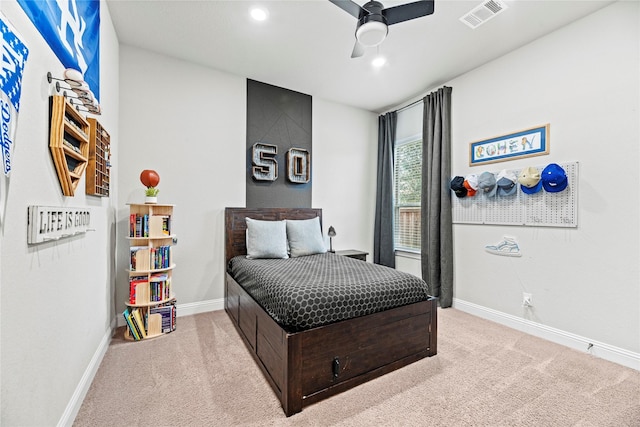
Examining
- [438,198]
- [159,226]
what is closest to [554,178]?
[438,198]

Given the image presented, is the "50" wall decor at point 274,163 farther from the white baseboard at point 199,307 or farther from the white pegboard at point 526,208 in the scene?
the white pegboard at point 526,208

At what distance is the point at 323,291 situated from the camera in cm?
176

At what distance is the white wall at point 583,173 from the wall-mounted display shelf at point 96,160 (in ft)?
11.7

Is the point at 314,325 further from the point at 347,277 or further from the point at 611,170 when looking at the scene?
the point at 611,170

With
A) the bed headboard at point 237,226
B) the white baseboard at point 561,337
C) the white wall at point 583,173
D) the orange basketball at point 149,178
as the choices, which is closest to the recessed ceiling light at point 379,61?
the white wall at point 583,173

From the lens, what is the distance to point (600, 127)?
2.25 m

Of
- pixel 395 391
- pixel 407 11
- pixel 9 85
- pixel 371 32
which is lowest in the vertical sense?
pixel 395 391

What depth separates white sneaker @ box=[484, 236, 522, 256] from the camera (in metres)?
2.78

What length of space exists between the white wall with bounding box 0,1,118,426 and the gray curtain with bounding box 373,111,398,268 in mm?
3598

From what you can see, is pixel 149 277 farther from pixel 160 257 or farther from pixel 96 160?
pixel 96 160

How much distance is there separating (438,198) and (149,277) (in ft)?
10.8

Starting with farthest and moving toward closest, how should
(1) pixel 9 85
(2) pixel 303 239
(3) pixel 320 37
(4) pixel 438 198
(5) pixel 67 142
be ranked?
1. (4) pixel 438 198
2. (2) pixel 303 239
3. (3) pixel 320 37
4. (5) pixel 67 142
5. (1) pixel 9 85

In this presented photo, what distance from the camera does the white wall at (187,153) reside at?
9.25 ft

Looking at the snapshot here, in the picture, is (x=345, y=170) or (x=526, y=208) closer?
(x=526, y=208)
